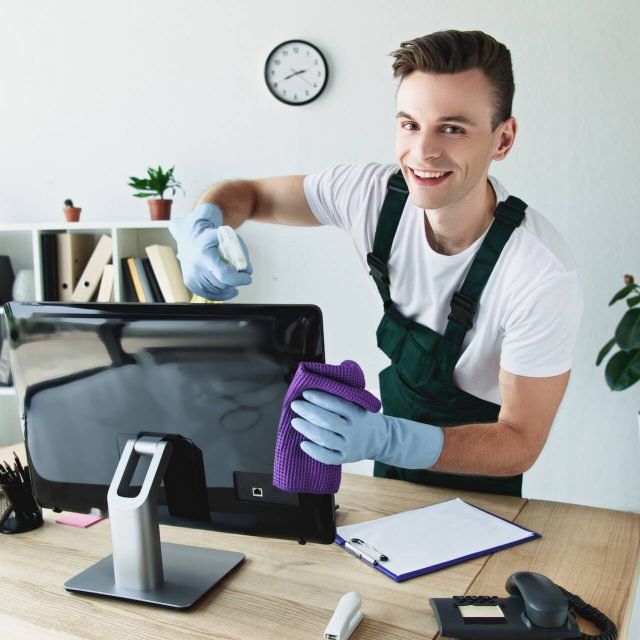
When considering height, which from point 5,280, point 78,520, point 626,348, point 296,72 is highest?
point 296,72

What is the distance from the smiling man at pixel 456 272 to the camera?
1.31m

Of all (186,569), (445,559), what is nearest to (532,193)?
(445,559)

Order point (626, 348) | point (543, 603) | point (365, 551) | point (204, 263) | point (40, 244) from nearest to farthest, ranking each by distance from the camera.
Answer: point (543, 603) → point (365, 551) → point (204, 263) → point (626, 348) → point (40, 244)

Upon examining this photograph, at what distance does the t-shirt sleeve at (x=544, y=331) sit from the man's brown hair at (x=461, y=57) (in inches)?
15.4

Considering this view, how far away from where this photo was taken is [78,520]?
1.24 meters

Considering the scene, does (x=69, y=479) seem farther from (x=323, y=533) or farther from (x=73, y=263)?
(x=73, y=263)

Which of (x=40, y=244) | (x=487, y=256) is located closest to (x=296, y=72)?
(x=40, y=244)

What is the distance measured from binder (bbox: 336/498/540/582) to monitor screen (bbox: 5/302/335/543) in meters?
0.14

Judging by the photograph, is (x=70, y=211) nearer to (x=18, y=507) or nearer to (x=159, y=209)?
(x=159, y=209)

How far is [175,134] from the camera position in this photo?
300 cm

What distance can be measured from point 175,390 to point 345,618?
15.4 inches

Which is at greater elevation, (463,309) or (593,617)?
(463,309)

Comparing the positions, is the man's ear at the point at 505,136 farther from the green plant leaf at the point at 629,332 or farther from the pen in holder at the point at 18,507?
the pen in holder at the point at 18,507

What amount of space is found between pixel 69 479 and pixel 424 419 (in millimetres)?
925
